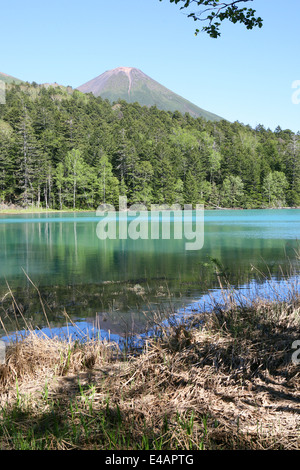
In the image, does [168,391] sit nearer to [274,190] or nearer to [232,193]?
[232,193]

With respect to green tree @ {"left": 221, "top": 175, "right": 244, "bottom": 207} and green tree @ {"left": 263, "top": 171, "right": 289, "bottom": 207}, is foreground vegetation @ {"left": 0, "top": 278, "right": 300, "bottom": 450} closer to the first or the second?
green tree @ {"left": 221, "top": 175, "right": 244, "bottom": 207}

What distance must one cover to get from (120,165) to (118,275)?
80.1 metres

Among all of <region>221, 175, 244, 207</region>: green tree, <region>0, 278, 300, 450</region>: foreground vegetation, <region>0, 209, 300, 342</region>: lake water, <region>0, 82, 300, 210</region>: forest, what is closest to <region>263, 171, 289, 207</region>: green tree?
<region>0, 82, 300, 210</region>: forest

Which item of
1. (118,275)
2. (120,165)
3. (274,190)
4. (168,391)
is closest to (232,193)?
(274,190)

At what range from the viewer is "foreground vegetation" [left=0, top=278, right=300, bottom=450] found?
9.66ft

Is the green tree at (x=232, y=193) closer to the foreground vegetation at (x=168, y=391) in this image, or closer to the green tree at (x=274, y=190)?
the green tree at (x=274, y=190)

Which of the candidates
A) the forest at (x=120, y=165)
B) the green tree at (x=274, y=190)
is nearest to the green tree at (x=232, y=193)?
the forest at (x=120, y=165)

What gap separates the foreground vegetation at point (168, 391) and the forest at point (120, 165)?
74.3 meters

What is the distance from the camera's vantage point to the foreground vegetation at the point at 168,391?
2.94 m

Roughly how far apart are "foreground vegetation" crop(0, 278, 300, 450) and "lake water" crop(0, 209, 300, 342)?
119 cm

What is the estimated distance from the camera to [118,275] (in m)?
13.0

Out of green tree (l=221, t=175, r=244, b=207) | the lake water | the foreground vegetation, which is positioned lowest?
the lake water
